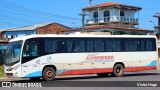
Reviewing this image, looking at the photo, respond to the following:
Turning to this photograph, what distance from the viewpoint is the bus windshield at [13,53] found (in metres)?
23.1

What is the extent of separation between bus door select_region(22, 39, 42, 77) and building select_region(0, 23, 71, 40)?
59.7 m

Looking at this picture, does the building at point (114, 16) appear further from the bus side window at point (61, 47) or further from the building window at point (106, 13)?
the bus side window at point (61, 47)

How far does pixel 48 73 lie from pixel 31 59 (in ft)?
4.56

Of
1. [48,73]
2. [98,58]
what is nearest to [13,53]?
[48,73]

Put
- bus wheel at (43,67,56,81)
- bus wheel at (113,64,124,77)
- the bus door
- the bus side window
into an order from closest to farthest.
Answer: the bus door
bus wheel at (43,67,56,81)
the bus side window
bus wheel at (113,64,124,77)

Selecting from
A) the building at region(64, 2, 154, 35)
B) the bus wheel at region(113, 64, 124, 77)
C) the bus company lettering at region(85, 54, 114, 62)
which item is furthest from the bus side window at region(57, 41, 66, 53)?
the building at region(64, 2, 154, 35)

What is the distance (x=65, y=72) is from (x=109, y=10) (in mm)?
56981

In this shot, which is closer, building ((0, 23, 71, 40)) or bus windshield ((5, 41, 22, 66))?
bus windshield ((5, 41, 22, 66))

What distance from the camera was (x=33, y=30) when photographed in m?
82.9

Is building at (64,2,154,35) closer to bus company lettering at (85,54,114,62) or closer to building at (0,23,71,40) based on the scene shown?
building at (0,23,71,40)

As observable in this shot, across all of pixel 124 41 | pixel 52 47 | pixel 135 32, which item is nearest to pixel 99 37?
pixel 124 41

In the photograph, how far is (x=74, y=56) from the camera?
2503 centimetres

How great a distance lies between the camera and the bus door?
901 inches

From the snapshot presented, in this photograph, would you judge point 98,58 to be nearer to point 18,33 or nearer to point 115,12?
point 115,12
